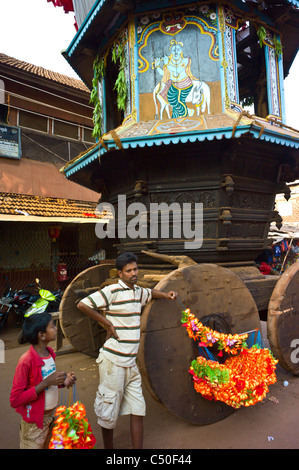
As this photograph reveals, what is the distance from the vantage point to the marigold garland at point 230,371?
9.25 ft

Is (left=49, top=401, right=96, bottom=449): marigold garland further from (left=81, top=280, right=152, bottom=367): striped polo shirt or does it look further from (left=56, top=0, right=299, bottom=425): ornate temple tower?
(left=56, top=0, right=299, bottom=425): ornate temple tower

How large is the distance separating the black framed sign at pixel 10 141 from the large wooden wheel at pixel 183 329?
883cm

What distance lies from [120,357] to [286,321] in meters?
2.22

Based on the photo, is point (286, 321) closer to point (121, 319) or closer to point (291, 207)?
point (121, 319)

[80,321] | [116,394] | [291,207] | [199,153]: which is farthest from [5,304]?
[291,207]

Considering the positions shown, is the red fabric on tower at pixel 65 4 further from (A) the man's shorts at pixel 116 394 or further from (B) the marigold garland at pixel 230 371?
(A) the man's shorts at pixel 116 394

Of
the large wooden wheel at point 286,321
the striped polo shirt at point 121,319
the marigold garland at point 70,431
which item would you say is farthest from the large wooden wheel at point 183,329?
the marigold garland at point 70,431

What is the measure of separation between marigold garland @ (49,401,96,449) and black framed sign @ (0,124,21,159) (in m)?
9.41

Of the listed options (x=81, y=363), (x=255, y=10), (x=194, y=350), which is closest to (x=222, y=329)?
(x=194, y=350)

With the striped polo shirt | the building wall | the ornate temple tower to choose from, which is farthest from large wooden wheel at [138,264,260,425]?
the building wall

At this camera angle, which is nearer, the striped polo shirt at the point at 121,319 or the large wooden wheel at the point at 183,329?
the striped polo shirt at the point at 121,319

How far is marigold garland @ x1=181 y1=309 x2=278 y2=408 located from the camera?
282cm

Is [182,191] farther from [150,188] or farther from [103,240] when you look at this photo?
[103,240]

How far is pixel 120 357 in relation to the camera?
254cm
